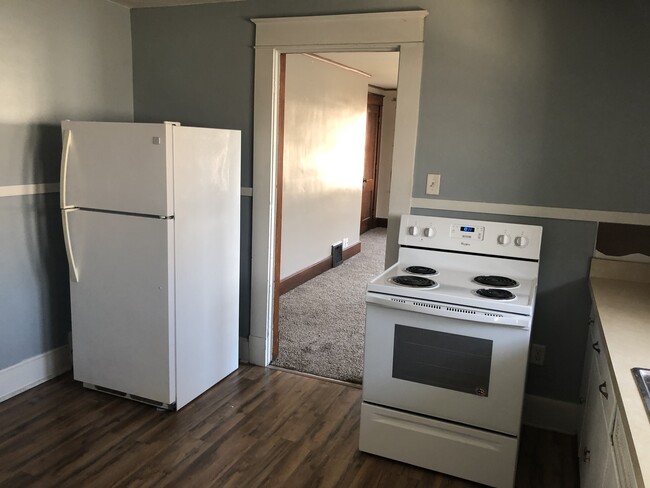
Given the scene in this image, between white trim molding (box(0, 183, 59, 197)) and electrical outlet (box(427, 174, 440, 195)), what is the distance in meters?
2.10

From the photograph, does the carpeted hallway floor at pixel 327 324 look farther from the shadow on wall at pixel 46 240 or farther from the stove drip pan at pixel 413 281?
the shadow on wall at pixel 46 240

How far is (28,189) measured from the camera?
115 inches

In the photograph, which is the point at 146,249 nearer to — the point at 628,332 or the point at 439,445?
the point at 439,445

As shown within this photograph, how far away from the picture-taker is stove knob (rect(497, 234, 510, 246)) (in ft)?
8.81

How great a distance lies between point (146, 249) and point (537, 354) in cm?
209

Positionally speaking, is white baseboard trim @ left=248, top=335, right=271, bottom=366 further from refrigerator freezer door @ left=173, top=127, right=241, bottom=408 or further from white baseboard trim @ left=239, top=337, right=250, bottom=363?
refrigerator freezer door @ left=173, top=127, right=241, bottom=408

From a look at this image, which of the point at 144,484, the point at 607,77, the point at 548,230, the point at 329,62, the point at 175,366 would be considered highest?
the point at 329,62

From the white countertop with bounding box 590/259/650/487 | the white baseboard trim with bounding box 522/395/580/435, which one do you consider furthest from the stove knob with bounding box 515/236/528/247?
the white baseboard trim with bounding box 522/395/580/435

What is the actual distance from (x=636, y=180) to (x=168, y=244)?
227cm

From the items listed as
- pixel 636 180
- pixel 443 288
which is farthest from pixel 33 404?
pixel 636 180

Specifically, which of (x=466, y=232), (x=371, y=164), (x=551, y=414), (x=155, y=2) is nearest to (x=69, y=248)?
(x=155, y=2)

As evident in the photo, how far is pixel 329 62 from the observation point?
543cm

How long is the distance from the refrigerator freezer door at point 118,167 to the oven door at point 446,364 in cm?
119

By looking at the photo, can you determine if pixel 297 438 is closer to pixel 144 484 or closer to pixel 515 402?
pixel 144 484
